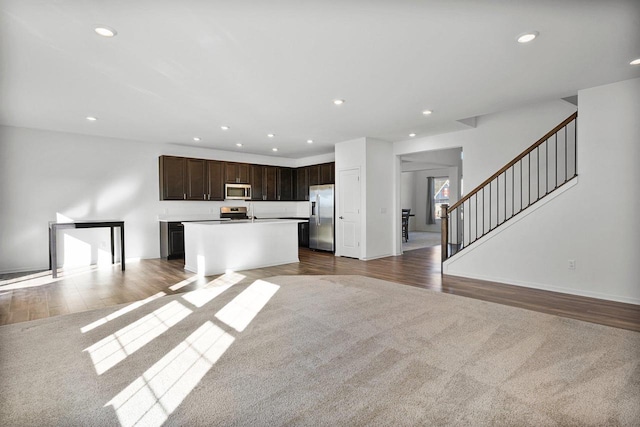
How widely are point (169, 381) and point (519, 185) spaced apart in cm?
581

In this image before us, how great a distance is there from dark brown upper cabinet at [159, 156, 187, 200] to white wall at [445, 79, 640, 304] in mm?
6495

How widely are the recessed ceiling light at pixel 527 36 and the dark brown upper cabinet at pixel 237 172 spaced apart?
6.51 m

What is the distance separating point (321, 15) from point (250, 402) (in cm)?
267

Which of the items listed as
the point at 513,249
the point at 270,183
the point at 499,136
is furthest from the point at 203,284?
the point at 499,136

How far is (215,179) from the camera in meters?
7.75

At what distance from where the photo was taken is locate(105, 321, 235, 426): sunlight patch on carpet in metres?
1.79

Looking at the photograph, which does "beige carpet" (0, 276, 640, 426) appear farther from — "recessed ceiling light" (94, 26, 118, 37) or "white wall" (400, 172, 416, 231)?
"white wall" (400, 172, 416, 231)

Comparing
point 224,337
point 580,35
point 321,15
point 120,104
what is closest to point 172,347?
point 224,337

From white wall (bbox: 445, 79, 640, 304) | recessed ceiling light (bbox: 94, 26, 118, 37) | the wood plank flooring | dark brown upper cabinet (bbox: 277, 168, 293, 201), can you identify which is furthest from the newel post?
recessed ceiling light (bbox: 94, 26, 118, 37)

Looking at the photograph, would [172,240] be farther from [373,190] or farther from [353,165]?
[373,190]

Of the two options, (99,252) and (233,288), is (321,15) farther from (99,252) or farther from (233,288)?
(99,252)

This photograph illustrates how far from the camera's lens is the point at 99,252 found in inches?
255

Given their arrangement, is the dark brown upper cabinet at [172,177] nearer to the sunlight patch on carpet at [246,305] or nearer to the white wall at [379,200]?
the sunlight patch on carpet at [246,305]

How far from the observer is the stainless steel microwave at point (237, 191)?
7898mm
